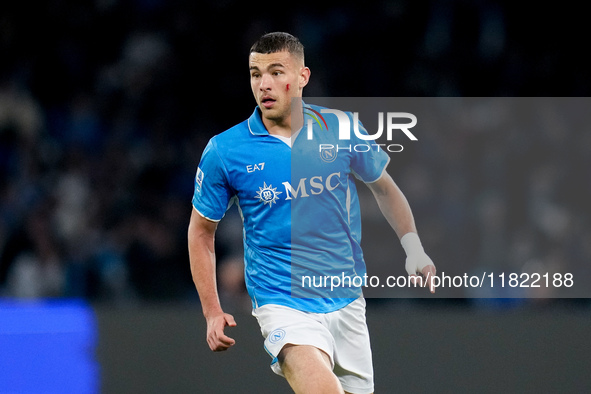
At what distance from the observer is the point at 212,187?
12.9ft

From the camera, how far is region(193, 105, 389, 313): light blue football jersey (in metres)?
3.88

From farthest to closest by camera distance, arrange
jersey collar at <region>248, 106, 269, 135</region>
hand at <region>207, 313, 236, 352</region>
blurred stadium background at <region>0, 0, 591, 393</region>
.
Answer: blurred stadium background at <region>0, 0, 591, 393</region> < jersey collar at <region>248, 106, 269, 135</region> < hand at <region>207, 313, 236, 352</region>

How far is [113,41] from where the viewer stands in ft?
25.1

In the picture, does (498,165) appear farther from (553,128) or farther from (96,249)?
(96,249)

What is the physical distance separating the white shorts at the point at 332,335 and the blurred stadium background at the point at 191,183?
120 cm

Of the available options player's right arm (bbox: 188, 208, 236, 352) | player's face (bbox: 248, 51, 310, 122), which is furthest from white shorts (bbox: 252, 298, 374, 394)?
player's face (bbox: 248, 51, 310, 122)

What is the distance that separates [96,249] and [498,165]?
2.95m

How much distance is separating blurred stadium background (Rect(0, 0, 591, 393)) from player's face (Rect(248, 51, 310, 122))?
126cm

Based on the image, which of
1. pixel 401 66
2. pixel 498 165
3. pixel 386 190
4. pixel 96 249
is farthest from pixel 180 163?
pixel 386 190

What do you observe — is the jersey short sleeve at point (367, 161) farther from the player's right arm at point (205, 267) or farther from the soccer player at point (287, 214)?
the player's right arm at point (205, 267)

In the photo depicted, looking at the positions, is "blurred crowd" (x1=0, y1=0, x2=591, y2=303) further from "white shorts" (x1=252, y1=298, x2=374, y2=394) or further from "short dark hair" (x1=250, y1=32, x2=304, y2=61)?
"short dark hair" (x1=250, y1=32, x2=304, y2=61)

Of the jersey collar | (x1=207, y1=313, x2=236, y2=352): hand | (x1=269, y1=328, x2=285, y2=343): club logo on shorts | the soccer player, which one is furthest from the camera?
the jersey collar

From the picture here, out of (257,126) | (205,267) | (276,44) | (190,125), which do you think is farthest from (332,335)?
(190,125)

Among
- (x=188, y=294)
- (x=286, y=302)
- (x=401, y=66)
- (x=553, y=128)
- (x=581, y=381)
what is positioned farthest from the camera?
(x=401, y=66)
